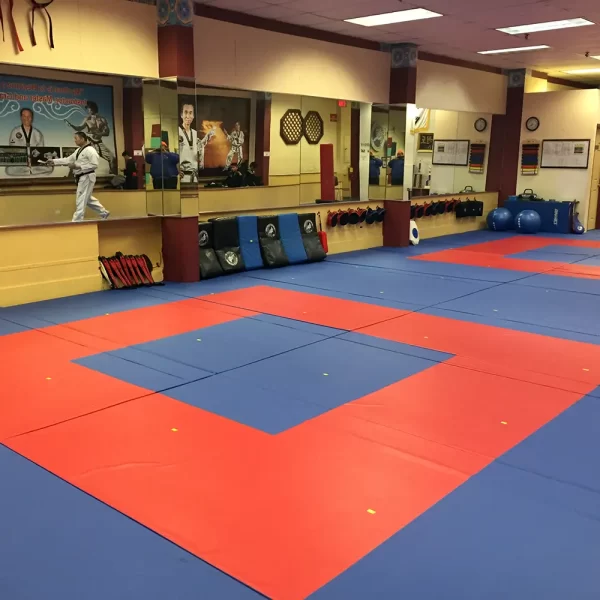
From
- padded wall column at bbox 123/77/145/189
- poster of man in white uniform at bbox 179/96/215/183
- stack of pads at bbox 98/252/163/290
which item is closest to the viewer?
stack of pads at bbox 98/252/163/290

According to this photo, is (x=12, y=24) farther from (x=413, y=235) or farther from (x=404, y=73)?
(x=413, y=235)

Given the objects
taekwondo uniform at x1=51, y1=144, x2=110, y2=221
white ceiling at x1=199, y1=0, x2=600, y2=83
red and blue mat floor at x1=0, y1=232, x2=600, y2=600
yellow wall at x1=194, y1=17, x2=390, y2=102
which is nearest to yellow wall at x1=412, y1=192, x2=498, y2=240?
yellow wall at x1=194, y1=17, x2=390, y2=102

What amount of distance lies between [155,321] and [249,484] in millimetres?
3329

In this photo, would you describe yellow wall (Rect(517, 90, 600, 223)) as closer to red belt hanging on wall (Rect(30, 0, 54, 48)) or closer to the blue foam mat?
the blue foam mat

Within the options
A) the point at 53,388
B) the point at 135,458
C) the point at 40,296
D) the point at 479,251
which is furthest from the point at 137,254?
the point at 479,251

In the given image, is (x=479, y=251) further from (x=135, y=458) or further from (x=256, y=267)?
(x=135, y=458)

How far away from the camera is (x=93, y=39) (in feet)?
23.4

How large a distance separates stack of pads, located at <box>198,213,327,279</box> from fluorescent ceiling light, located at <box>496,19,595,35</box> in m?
4.01

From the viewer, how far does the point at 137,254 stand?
320 inches

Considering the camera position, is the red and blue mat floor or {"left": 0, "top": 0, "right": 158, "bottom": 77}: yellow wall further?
{"left": 0, "top": 0, "right": 158, "bottom": 77}: yellow wall

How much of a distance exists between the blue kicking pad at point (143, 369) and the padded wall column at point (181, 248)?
115 inches

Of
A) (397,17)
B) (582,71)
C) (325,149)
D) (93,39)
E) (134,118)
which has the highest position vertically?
(582,71)

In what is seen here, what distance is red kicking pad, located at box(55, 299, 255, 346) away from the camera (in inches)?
229

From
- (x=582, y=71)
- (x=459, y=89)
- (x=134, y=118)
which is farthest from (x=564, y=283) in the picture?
(x=582, y=71)
